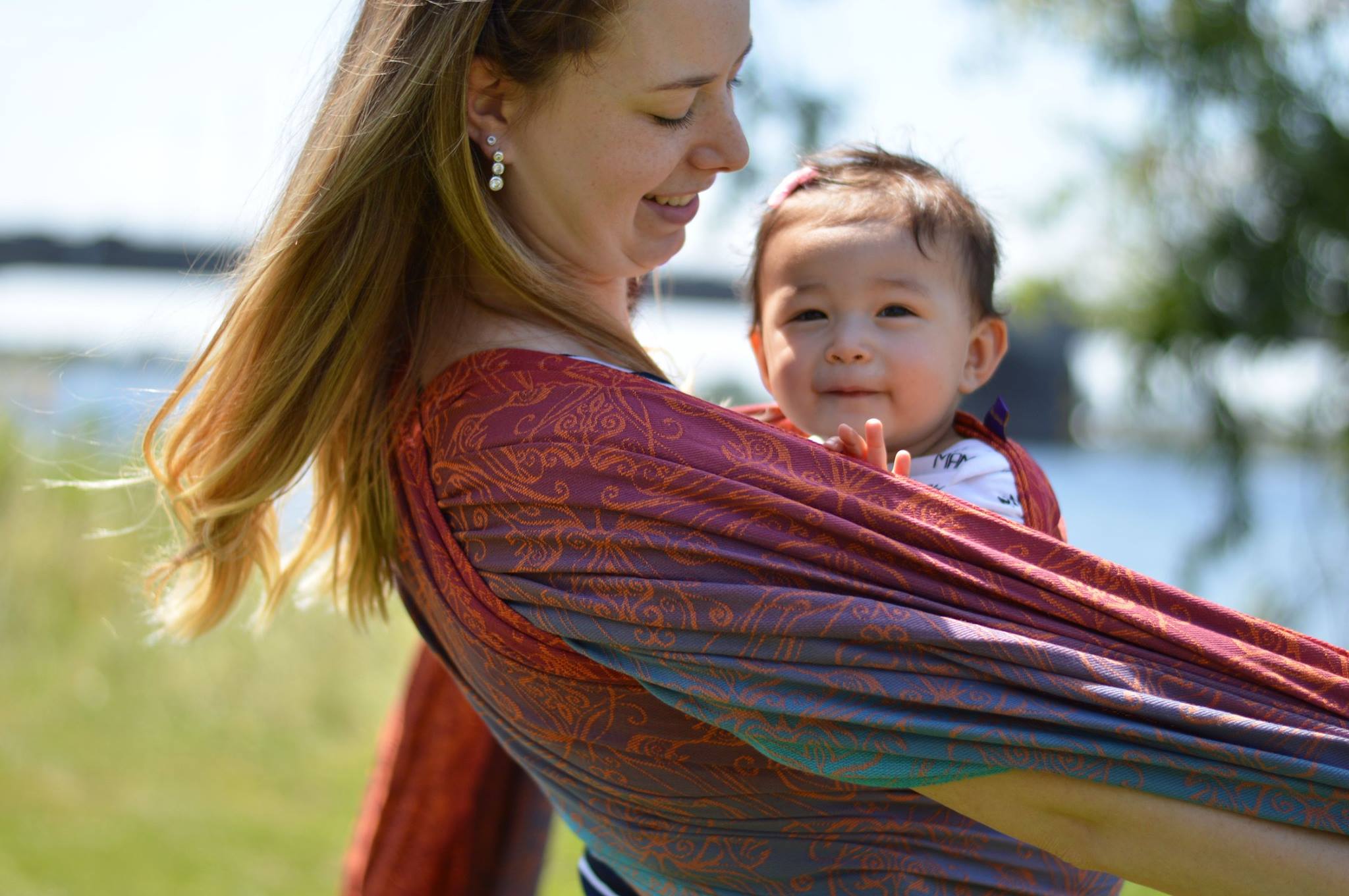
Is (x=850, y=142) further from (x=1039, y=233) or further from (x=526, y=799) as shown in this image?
(x=1039, y=233)

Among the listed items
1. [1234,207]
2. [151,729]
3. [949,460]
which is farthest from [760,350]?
[151,729]

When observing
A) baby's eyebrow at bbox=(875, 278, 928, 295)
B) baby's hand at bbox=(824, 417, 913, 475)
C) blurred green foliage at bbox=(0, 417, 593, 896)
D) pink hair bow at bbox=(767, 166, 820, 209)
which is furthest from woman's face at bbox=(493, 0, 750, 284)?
blurred green foliage at bbox=(0, 417, 593, 896)

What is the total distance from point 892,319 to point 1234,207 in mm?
3260

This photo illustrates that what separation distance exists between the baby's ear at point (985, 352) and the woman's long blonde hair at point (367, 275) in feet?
1.63

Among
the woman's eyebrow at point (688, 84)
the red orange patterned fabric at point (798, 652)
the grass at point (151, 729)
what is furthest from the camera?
the grass at point (151, 729)

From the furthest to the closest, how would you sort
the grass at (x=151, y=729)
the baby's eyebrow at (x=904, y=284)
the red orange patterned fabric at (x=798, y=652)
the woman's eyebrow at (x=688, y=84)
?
the grass at (x=151, y=729), the baby's eyebrow at (x=904, y=284), the woman's eyebrow at (x=688, y=84), the red orange patterned fabric at (x=798, y=652)

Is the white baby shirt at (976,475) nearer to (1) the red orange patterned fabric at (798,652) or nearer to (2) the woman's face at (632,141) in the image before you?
(1) the red orange patterned fabric at (798,652)

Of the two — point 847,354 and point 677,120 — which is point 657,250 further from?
point 847,354

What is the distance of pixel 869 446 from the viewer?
56.4 inches

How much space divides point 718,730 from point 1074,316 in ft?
12.2

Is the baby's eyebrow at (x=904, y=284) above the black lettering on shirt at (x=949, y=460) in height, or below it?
above

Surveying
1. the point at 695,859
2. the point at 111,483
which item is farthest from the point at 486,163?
the point at 695,859

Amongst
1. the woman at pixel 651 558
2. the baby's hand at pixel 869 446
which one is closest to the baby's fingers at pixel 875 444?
the baby's hand at pixel 869 446

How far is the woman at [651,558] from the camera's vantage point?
118 centimetres
